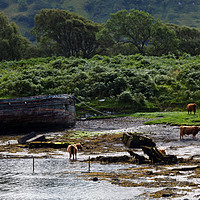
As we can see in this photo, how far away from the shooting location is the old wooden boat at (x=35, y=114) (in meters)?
28.2

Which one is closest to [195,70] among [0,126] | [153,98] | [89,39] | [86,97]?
[153,98]

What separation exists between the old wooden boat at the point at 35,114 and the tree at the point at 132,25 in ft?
136

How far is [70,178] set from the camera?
40.2 ft

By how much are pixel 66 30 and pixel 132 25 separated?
1614cm

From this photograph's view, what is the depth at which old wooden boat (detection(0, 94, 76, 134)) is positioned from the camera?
92.7ft

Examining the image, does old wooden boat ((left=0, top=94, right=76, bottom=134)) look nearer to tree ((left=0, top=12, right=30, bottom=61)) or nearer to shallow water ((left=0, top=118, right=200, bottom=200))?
shallow water ((left=0, top=118, right=200, bottom=200))

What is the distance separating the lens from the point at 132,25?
6938 cm

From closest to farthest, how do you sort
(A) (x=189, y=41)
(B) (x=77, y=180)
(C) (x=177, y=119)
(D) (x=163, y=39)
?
(B) (x=77, y=180) < (C) (x=177, y=119) < (D) (x=163, y=39) < (A) (x=189, y=41)

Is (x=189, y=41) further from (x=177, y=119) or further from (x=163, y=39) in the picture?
(x=177, y=119)

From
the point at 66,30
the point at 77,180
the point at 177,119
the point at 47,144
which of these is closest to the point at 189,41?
the point at 66,30

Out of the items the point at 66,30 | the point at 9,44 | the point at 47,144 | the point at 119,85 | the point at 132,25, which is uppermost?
the point at 66,30

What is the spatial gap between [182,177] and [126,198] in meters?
2.40

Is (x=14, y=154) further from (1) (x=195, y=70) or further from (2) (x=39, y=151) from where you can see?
(1) (x=195, y=70)

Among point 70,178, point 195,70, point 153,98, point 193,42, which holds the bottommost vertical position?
point 70,178
